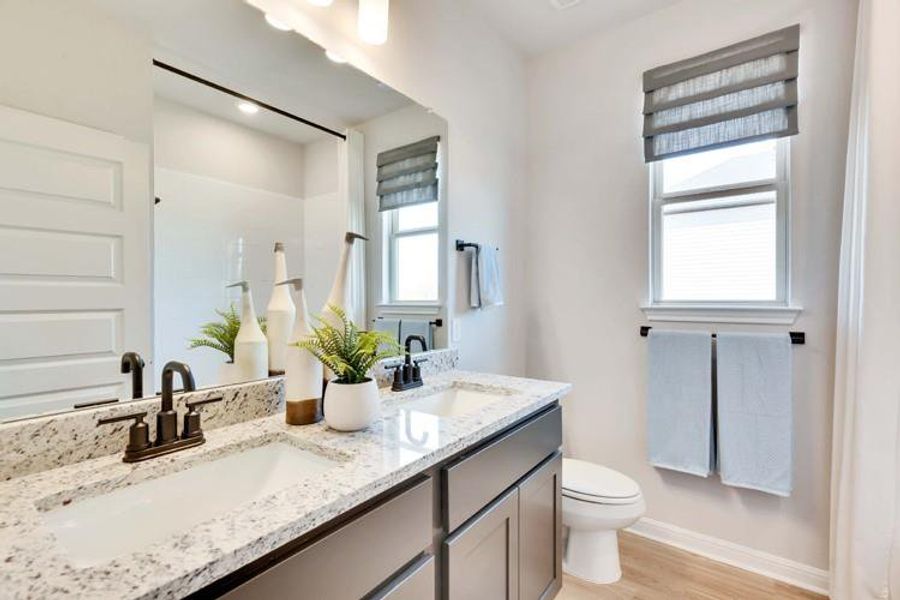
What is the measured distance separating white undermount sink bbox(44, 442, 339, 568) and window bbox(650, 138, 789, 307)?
1.95m

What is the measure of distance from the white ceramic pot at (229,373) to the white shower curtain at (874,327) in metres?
2.21

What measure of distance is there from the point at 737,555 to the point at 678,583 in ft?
1.23

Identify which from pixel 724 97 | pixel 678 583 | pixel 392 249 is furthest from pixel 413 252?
pixel 678 583

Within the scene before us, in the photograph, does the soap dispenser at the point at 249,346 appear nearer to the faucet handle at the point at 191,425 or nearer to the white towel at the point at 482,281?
the faucet handle at the point at 191,425

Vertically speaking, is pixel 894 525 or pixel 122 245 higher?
pixel 122 245

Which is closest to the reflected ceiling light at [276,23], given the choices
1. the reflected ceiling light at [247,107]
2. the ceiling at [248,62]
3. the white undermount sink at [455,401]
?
the ceiling at [248,62]

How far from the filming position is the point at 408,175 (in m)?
1.84

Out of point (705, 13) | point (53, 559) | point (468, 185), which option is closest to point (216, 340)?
point (53, 559)

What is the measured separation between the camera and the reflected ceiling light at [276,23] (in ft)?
4.24

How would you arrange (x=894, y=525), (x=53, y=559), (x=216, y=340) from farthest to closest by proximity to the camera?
(x=894, y=525)
(x=216, y=340)
(x=53, y=559)

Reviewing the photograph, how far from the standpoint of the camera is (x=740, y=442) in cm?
192

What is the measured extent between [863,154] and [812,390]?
3.25ft

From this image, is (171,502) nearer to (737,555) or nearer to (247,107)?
(247,107)

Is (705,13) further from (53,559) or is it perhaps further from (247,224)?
(53,559)
